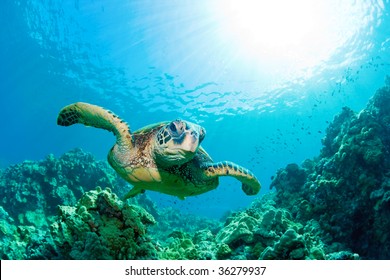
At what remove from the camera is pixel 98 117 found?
14.0 feet

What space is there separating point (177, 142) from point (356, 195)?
522 centimetres

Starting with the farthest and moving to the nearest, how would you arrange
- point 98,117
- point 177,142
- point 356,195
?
point 356,195, point 98,117, point 177,142

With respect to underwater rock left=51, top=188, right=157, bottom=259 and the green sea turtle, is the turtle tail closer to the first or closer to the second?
the green sea turtle

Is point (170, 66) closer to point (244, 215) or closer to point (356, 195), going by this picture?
point (356, 195)

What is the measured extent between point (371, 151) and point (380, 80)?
30.5m

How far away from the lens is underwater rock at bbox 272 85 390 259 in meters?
5.85

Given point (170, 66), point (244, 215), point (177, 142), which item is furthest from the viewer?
point (170, 66)

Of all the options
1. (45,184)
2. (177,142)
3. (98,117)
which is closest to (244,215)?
(177,142)

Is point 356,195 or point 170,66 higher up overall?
point 170,66

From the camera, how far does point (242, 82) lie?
29484 mm

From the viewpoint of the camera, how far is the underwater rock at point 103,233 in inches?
129

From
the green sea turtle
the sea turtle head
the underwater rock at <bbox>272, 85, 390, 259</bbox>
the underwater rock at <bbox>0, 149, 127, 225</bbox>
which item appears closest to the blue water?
the underwater rock at <bbox>0, 149, 127, 225</bbox>

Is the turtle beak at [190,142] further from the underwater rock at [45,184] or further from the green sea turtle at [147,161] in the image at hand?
the underwater rock at [45,184]

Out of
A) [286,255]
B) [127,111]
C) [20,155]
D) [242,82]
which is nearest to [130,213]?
[286,255]
